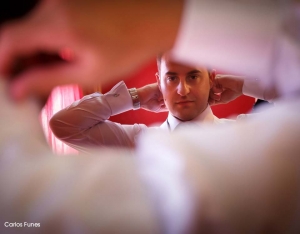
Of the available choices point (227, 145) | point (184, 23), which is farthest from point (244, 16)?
point (227, 145)

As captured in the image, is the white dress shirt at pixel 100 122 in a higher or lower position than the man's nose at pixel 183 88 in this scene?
lower

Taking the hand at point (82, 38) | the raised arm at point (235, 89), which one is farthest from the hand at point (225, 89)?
the hand at point (82, 38)

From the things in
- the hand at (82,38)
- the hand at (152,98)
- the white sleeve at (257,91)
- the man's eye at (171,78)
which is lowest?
the hand at (152,98)

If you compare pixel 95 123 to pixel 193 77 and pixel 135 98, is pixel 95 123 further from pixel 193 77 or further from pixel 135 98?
pixel 193 77

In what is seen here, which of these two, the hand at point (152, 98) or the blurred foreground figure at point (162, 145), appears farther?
the hand at point (152, 98)

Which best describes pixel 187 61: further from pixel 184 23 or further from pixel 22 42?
pixel 22 42

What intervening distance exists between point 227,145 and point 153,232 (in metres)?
0.15

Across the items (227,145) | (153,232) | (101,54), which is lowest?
(153,232)

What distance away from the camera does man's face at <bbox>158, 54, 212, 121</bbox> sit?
472 mm

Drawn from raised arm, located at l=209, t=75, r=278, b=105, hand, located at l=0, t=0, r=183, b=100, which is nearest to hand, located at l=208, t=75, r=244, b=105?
raised arm, located at l=209, t=75, r=278, b=105

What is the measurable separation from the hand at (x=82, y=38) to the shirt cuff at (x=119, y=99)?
0.17ft

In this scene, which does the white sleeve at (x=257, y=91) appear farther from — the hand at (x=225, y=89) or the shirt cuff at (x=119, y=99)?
the shirt cuff at (x=119, y=99)

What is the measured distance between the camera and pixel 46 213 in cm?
40

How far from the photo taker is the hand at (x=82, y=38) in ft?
1.39
